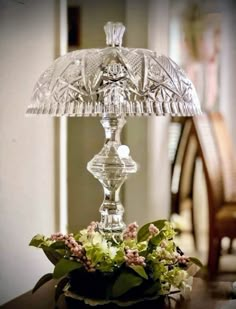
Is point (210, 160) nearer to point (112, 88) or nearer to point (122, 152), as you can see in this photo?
point (122, 152)

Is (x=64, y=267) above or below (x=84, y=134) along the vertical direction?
below

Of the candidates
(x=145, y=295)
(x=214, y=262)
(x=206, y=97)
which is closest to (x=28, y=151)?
(x=145, y=295)

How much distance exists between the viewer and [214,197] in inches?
107

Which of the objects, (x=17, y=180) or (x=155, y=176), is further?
(x=155, y=176)

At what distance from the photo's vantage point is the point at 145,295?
3.69ft

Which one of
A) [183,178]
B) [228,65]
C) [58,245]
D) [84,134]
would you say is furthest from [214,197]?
[58,245]

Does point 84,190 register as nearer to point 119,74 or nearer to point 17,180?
point 17,180

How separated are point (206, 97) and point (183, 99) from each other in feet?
8.26

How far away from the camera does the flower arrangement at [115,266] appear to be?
1111 mm

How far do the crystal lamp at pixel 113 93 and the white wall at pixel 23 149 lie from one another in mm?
220

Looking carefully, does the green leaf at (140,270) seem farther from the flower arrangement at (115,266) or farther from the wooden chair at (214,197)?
the wooden chair at (214,197)

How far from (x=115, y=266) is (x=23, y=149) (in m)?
0.50

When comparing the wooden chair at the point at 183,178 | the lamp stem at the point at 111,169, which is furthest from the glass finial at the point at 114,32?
the wooden chair at the point at 183,178

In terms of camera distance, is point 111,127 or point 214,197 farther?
point 214,197
